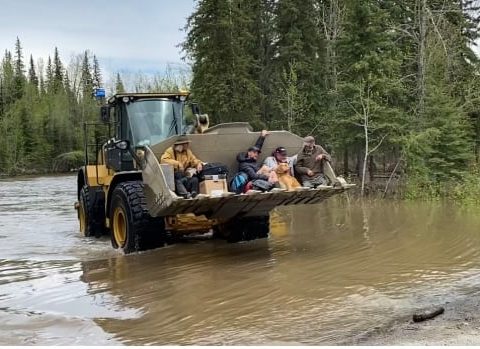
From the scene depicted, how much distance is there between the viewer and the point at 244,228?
11.9 meters

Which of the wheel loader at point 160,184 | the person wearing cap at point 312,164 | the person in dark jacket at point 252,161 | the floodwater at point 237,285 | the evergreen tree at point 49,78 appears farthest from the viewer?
the evergreen tree at point 49,78

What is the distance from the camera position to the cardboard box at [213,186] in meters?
9.80

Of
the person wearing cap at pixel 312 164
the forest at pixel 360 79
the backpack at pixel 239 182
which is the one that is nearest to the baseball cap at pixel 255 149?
the backpack at pixel 239 182

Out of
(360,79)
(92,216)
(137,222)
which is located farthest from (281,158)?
(360,79)

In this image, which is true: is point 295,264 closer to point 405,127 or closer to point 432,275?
point 432,275

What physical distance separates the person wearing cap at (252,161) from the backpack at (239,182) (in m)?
0.08

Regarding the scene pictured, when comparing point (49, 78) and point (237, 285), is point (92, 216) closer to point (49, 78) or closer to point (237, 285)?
point (237, 285)

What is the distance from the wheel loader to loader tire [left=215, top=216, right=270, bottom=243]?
0.02 m

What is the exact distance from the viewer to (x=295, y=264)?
9.34 metres

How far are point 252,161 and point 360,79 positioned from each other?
15.4m

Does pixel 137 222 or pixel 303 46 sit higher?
pixel 303 46

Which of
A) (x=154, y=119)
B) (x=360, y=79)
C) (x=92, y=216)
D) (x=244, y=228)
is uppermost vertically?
(x=360, y=79)

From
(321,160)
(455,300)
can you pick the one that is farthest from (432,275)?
(321,160)

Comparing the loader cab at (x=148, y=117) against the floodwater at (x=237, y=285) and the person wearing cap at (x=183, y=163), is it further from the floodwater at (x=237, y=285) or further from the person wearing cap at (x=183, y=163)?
the floodwater at (x=237, y=285)
